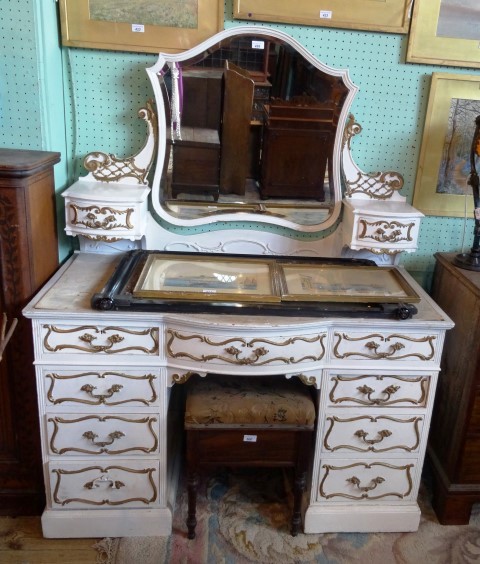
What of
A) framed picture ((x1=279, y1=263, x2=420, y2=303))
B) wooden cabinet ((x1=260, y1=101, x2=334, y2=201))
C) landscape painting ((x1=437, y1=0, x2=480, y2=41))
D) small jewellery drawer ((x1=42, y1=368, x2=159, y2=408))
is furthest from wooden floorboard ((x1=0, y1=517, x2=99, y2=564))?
landscape painting ((x1=437, y1=0, x2=480, y2=41))

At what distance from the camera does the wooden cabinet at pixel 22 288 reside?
157 centimetres

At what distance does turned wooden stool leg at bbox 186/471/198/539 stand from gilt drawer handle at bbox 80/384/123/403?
1.21 feet

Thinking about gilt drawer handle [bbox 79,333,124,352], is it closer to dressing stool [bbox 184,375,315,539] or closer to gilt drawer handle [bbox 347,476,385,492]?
dressing stool [bbox 184,375,315,539]

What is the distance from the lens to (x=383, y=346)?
1663 mm

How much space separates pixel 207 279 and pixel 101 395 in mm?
496

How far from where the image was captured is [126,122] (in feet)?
6.33

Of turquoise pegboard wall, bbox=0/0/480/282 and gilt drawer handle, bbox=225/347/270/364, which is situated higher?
turquoise pegboard wall, bbox=0/0/480/282

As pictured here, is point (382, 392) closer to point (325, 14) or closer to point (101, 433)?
point (101, 433)

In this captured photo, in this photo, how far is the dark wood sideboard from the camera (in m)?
1.79

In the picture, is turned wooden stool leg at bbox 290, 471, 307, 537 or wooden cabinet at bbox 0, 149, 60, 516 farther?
turned wooden stool leg at bbox 290, 471, 307, 537

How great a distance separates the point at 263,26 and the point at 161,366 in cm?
120

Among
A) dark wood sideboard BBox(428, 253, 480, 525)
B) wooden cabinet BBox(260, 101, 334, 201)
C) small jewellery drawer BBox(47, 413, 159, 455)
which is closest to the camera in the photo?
small jewellery drawer BBox(47, 413, 159, 455)

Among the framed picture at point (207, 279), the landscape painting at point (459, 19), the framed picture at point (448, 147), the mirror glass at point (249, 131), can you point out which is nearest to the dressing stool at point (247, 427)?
the framed picture at point (207, 279)

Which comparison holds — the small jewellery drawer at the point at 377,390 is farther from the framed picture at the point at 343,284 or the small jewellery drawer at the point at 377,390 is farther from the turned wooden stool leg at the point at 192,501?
the turned wooden stool leg at the point at 192,501
